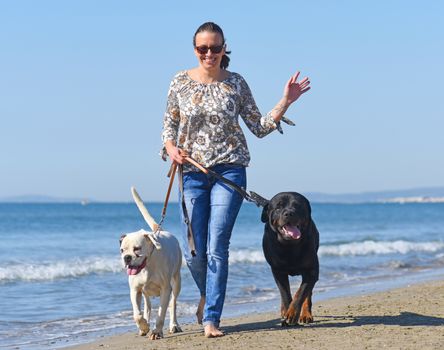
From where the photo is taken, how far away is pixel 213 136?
259 inches

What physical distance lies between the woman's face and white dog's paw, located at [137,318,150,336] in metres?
2.06

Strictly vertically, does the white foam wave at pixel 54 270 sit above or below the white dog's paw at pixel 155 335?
above

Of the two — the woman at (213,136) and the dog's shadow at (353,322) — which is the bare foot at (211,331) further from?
the dog's shadow at (353,322)

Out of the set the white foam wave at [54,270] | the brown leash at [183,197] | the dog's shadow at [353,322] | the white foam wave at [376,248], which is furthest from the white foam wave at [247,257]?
the brown leash at [183,197]

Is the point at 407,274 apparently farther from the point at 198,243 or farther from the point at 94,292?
the point at 198,243

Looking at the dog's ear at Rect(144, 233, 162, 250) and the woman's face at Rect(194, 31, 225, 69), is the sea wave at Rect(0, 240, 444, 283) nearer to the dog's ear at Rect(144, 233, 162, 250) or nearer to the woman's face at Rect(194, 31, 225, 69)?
the dog's ear at Rect(144, 233, 162, 250)

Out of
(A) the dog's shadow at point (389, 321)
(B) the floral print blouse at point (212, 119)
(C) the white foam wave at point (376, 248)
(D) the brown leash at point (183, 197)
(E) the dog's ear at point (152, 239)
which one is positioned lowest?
(A) the dog's shadow at point (389, 321)

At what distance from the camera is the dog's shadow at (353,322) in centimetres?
704

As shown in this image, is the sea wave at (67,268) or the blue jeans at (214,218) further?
the sea wave at (67,268)

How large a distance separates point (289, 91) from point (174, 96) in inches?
34.7

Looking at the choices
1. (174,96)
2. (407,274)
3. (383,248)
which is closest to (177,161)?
(174,96)

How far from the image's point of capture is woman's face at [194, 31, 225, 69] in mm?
6531

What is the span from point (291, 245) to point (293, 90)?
1207mm

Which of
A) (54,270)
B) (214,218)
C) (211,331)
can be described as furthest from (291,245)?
(54,270)
